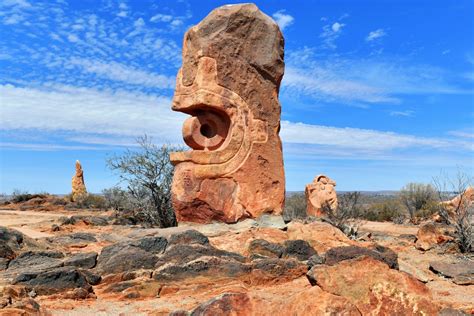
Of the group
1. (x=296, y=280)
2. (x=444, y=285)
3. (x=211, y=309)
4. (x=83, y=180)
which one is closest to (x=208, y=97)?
(x=296, y=280)

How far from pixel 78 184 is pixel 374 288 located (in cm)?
2730

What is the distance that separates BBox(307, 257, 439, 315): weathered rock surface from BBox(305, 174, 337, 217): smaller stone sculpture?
13.3 metres

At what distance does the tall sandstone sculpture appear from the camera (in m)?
7.90

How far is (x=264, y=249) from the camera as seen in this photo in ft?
22.1

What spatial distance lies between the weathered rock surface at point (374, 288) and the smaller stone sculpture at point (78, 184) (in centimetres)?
2617

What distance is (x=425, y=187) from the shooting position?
24812 millimetres

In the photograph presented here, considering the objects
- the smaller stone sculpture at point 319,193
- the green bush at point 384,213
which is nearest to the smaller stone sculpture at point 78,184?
the smaller stone sculpture at point 319,193

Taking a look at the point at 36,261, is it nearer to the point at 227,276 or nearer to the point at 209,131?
the point at 227,276

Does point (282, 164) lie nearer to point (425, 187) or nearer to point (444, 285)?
point (444, 285)

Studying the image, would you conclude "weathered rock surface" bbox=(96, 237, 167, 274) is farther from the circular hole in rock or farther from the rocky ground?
the circular hole in rock

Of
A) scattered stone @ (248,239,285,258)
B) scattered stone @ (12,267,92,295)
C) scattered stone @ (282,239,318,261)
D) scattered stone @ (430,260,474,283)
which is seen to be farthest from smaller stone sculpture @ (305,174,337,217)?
scattered stone @ (12,267,92,295)

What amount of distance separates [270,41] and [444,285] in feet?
16.1

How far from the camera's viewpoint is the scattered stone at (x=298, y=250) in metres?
6.84

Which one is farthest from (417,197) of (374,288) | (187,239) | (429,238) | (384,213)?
(374,288)
